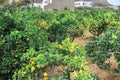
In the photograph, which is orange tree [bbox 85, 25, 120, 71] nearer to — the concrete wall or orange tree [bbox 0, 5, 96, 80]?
orange tree [bbox 0, 5, 96, 80]

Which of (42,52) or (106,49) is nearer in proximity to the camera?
(42,52)

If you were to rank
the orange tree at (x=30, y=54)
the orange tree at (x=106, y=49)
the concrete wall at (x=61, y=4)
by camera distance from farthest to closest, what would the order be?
the concrete wall at (x=61, y=4), the orange tree at (x=106, y=49), the orange tree at (x=30, y=54)

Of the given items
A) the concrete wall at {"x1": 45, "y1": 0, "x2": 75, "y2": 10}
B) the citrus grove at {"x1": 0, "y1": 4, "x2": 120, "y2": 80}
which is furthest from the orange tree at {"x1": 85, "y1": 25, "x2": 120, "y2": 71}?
the concrete wall at {"x1": 45, "y1": 0, "x2": 75, "y2": 10}

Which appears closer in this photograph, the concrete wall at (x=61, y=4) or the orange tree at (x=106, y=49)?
the orange tree at (x=106, y=49)

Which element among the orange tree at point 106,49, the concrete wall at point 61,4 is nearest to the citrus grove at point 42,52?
the orange tree at point 106,49

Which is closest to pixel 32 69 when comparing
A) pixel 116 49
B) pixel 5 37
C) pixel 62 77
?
pixel 62 77

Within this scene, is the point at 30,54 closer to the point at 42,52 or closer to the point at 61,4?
the point at 42,52

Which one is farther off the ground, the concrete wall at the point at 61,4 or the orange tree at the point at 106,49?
the orange tree at the point at 106,49

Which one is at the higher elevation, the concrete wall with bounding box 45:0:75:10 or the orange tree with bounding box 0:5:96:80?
the orange tree with bounding box 0:5:96:80

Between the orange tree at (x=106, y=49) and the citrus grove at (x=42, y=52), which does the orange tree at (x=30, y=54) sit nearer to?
the citrus grove at (x=42, y=52)

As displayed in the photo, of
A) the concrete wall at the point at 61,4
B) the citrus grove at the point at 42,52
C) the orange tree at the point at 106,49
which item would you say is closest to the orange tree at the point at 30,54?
the citrus grove at the point at 42,52

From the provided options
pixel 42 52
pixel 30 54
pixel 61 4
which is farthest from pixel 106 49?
pixel 61 4

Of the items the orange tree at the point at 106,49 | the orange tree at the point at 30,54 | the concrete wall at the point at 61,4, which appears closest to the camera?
the orange tree at the point at 30,54

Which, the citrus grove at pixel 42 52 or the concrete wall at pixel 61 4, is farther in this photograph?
the concrete wall at pixel 61 4
